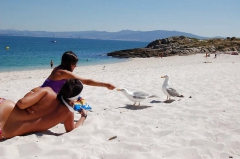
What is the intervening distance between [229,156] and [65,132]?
2.47 m

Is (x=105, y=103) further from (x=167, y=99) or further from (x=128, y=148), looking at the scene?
(x=128, y=148)

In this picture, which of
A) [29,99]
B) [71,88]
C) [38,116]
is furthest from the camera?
[38,116]

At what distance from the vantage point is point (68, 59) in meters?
4.47

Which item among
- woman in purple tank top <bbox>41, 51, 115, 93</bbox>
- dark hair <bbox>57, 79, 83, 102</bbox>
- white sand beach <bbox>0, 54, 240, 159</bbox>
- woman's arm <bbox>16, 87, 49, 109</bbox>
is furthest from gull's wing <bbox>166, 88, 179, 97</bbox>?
woman's arm <bbox>16, 87, 49, 109</bbox>

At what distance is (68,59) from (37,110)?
109 centimetres

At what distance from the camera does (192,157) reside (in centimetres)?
315

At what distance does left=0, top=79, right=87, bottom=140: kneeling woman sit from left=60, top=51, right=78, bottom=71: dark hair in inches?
30.5

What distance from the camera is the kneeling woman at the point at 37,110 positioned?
3646mm

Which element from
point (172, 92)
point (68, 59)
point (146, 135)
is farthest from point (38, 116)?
point (172, 92)

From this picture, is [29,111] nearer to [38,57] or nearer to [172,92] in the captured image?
[172,92]

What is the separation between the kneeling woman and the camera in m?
3.65

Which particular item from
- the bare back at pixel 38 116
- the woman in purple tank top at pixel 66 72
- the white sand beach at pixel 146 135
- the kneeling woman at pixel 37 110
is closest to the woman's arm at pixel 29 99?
the kneeling woman at pixel 37 110

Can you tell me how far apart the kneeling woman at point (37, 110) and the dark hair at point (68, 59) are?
2.54ft

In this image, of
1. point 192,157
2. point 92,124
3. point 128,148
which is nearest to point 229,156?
point 192,157
